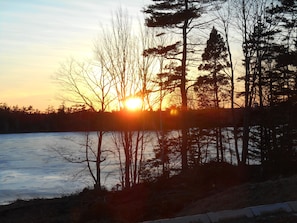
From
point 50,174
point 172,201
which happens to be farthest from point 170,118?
point 172,201

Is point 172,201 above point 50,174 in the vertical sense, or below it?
above

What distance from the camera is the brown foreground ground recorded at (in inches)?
425

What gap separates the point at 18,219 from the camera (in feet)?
55.0

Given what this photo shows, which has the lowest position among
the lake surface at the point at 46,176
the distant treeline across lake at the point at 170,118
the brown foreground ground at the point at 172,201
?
the lake surface at the point at 46,176

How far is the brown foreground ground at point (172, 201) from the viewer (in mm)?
10805

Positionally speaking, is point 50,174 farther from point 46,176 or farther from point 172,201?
point 172,201

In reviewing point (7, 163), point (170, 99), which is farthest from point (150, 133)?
point (7, 163)

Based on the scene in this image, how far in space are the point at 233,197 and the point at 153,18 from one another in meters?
15.1

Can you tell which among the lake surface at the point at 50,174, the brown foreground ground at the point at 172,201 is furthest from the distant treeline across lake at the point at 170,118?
the brown foreground ground at the point at 172,201

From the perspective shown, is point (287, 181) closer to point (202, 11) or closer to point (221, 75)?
point (202, 11)

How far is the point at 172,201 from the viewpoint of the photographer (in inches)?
519

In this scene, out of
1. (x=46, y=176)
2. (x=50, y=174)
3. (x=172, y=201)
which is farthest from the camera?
(x=50, y=174)

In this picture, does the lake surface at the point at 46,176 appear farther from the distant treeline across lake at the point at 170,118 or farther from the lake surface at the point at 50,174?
the distant treeline across lake at the point at 170,118

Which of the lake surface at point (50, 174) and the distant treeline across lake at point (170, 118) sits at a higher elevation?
the distant treeline across lake at point (170, 118)
